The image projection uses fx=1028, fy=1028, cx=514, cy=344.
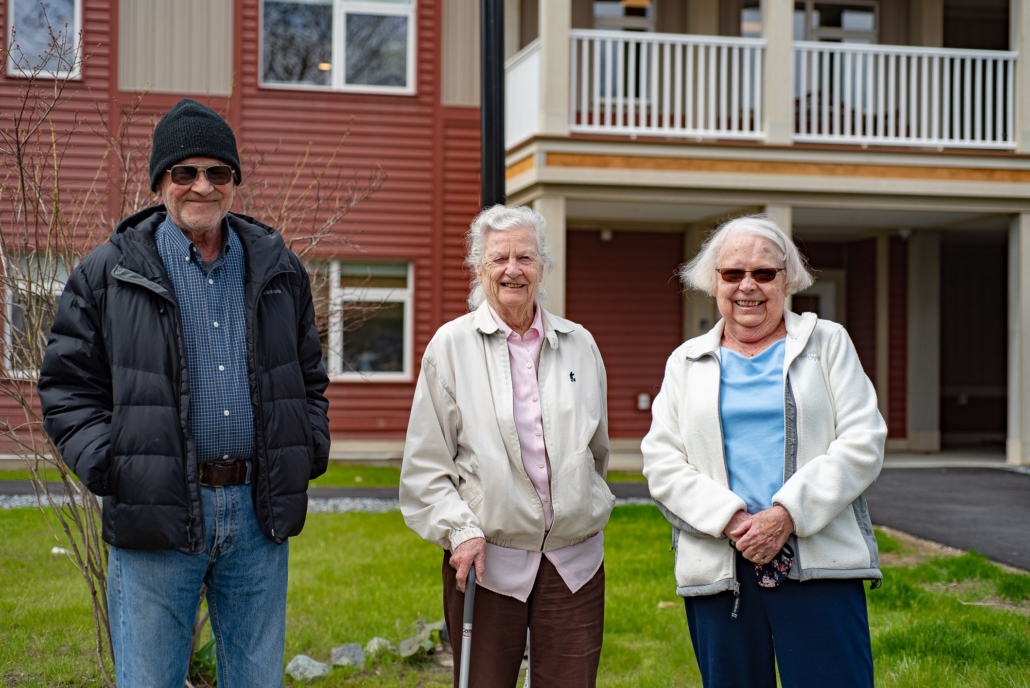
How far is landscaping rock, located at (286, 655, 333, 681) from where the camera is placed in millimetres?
4340

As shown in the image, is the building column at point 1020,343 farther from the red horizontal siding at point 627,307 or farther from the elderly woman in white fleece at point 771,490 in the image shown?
the elderly woman in white fleece at point 771,490

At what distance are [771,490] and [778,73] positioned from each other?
9223 mm

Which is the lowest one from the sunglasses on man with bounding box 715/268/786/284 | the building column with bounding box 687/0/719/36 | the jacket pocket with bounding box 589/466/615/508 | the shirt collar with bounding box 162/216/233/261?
the jacket pocket with bounding box 589/466/615/508

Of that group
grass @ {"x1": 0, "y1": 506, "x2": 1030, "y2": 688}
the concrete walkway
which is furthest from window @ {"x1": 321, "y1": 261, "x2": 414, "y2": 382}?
the concrete walkway

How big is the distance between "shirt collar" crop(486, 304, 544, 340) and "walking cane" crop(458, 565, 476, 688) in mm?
684

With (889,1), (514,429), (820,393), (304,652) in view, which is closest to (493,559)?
(514,429)

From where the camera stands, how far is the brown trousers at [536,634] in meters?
2.91

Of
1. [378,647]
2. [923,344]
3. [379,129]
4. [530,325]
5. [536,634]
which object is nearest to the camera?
[536,634]

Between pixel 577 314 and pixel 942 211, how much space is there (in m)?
4.61

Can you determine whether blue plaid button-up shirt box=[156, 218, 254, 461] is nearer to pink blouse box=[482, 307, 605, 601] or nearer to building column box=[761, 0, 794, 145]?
pink blouse box=[482, 307, 605, 601]

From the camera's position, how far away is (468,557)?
2.78m

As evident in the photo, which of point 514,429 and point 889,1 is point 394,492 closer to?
point 514,429

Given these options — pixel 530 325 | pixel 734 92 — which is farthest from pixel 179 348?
pixel 734 92

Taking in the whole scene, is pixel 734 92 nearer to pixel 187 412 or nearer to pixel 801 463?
pixel 801 463
